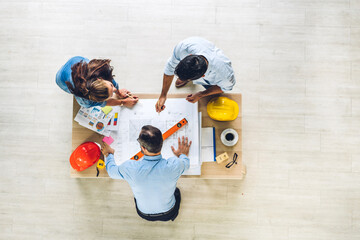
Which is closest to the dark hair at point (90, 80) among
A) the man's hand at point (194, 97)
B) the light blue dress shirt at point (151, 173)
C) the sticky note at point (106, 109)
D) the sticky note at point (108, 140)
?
the sticky note at point (106, 109)

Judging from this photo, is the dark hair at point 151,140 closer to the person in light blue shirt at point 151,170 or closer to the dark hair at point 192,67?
the person in light blue shirt at point 151,170

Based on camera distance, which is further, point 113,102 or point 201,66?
point 113,102

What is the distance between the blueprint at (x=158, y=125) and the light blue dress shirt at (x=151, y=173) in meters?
0.11

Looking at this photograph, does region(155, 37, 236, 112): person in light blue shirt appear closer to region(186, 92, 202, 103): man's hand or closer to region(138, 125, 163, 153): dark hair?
region(186, 92, 202, 103): man's hand

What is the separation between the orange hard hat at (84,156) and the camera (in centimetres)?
169

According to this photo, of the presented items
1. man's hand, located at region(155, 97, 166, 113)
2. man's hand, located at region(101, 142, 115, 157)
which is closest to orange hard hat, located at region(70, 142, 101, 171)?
man's hand, located at region(101, 142, 115, 157)

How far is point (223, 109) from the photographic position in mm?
1733

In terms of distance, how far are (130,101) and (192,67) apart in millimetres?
539

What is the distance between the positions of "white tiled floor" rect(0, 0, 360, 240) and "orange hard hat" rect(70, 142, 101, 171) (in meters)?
0.87

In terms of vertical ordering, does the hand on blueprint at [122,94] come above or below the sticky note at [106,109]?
above

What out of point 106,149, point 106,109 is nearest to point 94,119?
point 106,109

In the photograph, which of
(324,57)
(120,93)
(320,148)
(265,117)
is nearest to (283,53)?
(324,57)

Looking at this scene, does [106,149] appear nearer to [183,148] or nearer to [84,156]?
[84,156]

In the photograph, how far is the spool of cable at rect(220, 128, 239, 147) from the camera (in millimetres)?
1737
